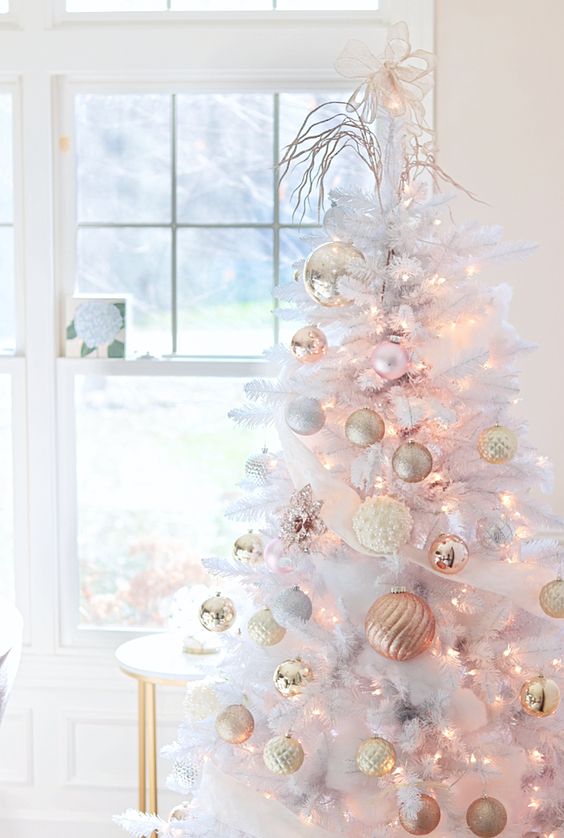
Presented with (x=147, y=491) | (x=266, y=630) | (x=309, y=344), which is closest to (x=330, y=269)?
(x=309, y=344)

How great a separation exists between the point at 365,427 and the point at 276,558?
0.33 metres

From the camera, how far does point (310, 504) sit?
75.8 inches

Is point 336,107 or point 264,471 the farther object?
point 336,107

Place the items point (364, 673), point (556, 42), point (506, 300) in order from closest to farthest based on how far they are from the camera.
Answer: point (364, 673), point (506, 300), point (556, 42)

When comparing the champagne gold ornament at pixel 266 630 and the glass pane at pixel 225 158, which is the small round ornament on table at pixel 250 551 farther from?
the glass pane at pixel 225 158

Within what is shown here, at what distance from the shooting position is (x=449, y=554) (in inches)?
72.3

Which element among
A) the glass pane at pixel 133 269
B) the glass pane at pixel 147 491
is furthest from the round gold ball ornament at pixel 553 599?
the glass pane at pixel 133 269

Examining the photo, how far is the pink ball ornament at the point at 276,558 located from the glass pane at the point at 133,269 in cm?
130

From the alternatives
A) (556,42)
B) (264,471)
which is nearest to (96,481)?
(264,471)

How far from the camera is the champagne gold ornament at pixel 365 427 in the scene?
1874mm

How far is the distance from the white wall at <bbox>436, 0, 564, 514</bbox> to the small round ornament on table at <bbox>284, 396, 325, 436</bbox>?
3.95 feet

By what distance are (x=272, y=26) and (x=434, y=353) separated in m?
1.53

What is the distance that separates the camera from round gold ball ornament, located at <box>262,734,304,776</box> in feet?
6.05

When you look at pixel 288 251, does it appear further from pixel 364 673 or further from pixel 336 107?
pixel 364 673
